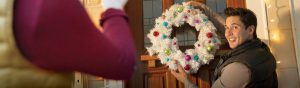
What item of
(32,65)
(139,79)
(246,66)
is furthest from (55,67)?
(139,79)

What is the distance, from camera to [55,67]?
83 cm

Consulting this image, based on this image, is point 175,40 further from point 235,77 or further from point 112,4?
point 112,4

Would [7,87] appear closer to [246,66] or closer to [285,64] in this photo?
[246,66]

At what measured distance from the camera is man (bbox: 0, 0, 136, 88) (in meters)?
0.79

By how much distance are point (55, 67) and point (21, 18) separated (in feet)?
0.36

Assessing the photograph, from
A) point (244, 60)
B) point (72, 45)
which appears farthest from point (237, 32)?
point (72, 45)

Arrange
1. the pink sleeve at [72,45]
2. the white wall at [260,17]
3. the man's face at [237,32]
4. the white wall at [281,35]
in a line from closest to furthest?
the pink sleeve at [72,45]
the man's face at [237,32]
the white wall at [281,35]
the white wall at [260,17]

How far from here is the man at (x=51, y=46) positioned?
0.79 metres

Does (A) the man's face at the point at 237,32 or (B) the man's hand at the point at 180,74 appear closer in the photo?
(A) the man's face at the point at 237,32

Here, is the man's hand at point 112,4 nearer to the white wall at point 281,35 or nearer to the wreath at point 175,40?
the wreath at point 175,40

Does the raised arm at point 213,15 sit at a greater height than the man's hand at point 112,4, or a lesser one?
greater

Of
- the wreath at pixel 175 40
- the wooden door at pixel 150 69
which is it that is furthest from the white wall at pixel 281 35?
the wreath at pixel 175 40

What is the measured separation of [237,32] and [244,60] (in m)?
0.27

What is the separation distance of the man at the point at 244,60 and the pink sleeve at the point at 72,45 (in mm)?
1714
